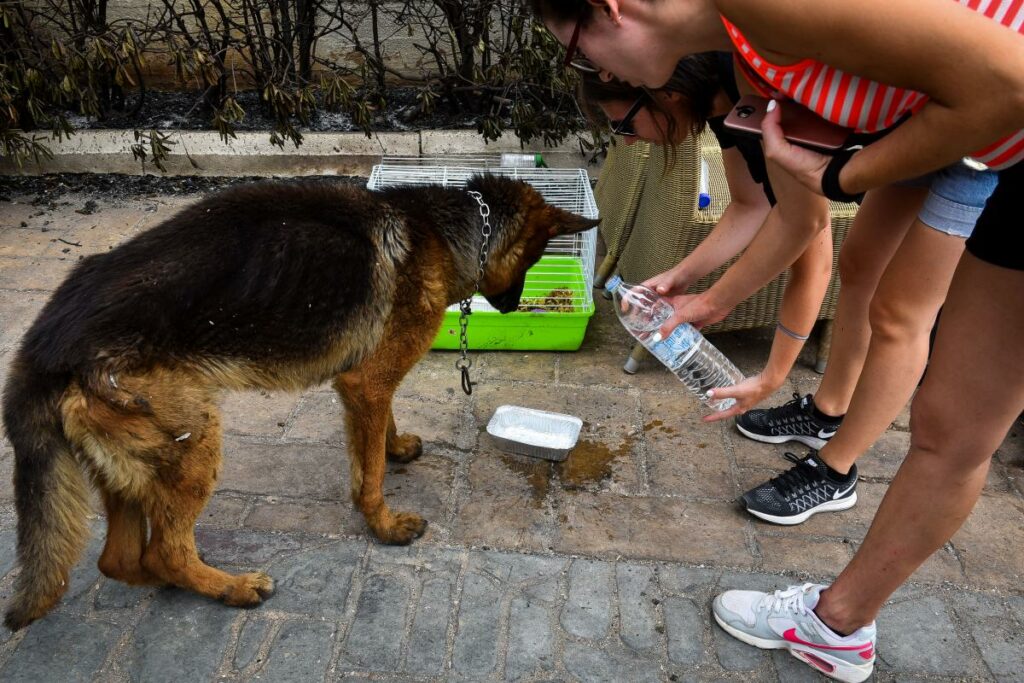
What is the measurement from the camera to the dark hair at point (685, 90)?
223 centimetres

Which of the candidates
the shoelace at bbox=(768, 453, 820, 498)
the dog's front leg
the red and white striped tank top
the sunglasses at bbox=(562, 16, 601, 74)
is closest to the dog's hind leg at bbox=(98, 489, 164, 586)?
the dog's front leg

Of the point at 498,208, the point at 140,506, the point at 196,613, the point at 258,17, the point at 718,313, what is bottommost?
the point at 196,613

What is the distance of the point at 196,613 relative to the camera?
2451 millimetres

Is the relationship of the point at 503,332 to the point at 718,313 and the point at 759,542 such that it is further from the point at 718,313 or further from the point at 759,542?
the point at 759,542

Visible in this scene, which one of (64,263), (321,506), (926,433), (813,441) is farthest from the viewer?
(64,263)

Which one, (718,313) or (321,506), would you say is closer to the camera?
(718,313)

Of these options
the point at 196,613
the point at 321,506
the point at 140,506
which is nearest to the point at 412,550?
the point at 321,506

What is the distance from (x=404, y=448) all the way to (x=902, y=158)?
233cm

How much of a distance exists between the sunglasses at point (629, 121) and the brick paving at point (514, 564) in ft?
4.95

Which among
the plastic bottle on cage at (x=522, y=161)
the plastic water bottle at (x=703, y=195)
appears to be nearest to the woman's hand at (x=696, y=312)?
the plastic water bottle at (x=703, y=195)

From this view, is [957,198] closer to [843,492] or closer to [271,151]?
[843,492]

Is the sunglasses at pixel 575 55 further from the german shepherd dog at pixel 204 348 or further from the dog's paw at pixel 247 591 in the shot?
the dog's paw at pixel 247 591

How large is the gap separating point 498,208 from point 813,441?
187 centimetres

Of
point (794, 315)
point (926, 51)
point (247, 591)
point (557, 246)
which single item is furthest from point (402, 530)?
point (557, 246)
